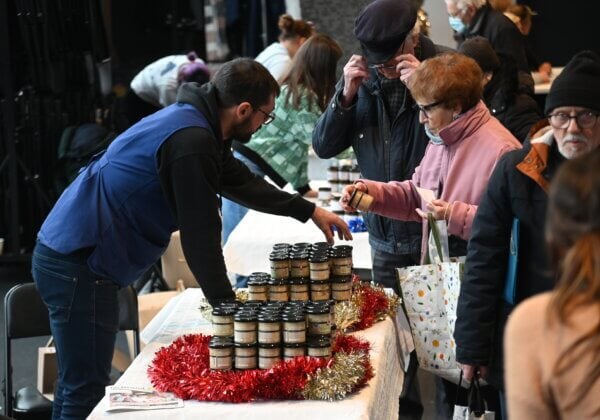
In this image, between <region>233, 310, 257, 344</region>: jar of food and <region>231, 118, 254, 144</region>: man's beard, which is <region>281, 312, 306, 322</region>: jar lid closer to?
<region>233, 310, 257, 344</region>: jar of food

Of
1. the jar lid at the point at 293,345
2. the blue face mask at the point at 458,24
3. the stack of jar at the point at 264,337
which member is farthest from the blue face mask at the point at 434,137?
the blue face mask at the point at 458,24

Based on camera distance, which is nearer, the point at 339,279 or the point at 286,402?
the point at 286,402

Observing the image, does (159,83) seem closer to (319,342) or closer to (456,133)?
(456,133)

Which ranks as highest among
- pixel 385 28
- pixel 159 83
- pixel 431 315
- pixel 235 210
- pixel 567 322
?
pixel 385 28

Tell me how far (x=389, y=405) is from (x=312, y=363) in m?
0.44

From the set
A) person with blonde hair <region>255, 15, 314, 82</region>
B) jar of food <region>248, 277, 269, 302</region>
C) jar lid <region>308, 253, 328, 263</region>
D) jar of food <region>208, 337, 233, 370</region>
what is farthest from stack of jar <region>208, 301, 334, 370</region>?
person with blonde hair <region>255, 15, 314, 82</region>

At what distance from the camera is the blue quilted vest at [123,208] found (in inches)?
121

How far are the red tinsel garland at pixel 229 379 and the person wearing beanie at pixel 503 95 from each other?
2260 mm

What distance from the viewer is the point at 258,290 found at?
3172mm

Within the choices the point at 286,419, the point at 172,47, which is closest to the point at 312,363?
the point at 286,419

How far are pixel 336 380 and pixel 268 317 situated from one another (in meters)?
0.26

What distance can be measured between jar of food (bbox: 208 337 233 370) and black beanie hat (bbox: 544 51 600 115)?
100cm

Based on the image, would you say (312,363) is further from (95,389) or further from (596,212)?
(596,212)

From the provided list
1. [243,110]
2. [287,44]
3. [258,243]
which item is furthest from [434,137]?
[287,44]
